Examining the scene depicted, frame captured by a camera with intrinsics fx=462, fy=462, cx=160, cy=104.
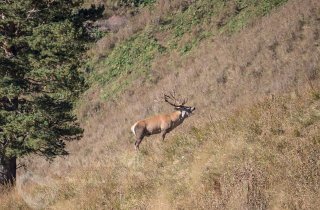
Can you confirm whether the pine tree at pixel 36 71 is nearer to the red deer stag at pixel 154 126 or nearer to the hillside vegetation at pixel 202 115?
the hillside vegetation at pixel 202 115

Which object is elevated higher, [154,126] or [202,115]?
[154,126]

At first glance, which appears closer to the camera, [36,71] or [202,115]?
[36,71]

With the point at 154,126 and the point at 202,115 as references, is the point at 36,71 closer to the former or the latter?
the point at 154,126

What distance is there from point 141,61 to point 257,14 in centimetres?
814

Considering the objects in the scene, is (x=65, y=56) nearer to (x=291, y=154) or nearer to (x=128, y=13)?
(x=291, y=154)

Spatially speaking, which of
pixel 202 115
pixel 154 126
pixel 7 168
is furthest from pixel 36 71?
pixel 202 115

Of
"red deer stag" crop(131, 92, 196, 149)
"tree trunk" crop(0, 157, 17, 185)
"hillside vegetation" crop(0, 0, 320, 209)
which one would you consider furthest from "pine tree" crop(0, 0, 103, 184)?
"red deer stag" crop(131, 92, 196, 149)

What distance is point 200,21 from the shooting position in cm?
2967

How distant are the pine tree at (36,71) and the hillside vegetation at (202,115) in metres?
1.29

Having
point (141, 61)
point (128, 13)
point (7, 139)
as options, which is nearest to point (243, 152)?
point (7, 139)

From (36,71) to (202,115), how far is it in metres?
6.27

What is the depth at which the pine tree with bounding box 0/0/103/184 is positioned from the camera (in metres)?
13.3

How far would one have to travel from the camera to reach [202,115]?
55.2ft

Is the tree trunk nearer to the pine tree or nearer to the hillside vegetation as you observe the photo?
the pine tree
